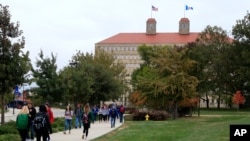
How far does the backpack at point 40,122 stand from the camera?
658 inches

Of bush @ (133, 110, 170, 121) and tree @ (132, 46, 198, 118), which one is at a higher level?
tree @ (132, 46, 198, 118)

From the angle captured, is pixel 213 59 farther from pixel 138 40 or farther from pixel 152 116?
pixel 138 40

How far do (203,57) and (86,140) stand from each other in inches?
2825

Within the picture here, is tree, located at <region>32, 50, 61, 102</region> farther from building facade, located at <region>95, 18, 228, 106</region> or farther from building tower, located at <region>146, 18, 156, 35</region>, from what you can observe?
building tower, located at <region>146, 18, 156, 35</region>

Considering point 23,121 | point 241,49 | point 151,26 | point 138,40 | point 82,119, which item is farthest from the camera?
point 151,26

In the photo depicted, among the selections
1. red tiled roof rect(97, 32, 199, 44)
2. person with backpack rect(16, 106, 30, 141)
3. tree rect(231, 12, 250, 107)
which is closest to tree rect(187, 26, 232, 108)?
tree rect(231, 12, 250, 107)

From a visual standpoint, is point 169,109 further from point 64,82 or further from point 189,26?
point 189,26

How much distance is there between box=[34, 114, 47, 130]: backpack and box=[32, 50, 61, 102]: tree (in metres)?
13.6

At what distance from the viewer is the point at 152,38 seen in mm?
184500

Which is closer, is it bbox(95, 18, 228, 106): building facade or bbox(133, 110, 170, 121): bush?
bbox(133, 110, 170, 121): bush

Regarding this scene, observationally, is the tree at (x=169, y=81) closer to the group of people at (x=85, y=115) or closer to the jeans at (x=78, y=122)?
the group of people at (x=85, y=115)

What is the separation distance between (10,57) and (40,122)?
7.95 m

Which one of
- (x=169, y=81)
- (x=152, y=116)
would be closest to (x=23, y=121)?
(x=152, y=116)

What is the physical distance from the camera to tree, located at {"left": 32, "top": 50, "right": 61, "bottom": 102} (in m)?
30.5
